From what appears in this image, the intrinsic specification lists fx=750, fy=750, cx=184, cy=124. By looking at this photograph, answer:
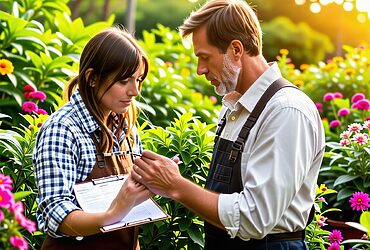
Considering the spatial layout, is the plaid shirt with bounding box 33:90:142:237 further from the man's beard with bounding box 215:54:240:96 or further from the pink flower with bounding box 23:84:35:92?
the pink flower with bounding box 23:84:35:92

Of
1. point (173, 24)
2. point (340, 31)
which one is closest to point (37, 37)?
point (173, 24)

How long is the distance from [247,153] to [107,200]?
0.65m

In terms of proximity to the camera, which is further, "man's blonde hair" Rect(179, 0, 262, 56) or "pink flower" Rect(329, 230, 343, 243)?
"pink flower" Rect(329, 230, 343, 243)

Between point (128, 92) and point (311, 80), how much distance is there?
5.78 m

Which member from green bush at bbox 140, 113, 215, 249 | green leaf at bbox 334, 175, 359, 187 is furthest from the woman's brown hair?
green leaf at bbox 334, 175, 359, 187

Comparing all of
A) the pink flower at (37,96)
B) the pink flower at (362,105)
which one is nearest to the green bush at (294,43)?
the pink flower at (362,105)

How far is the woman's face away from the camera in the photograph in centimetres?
341

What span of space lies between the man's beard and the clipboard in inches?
23.6

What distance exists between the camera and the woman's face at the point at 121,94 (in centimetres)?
341

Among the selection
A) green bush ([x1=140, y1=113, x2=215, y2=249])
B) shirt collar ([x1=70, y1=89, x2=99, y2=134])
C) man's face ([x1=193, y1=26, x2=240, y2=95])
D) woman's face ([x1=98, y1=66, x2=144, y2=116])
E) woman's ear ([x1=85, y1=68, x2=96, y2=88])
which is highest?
man's face ([x1=193, y1=26, x2=240, y2=95])

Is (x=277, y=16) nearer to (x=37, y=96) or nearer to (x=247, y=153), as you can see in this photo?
(x=37, y=96)

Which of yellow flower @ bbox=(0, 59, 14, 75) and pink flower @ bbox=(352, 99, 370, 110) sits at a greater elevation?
yellow flower @ bbox=(0, 59, 14, 75)

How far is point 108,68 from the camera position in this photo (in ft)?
11.1

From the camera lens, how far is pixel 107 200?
10.8 feet
